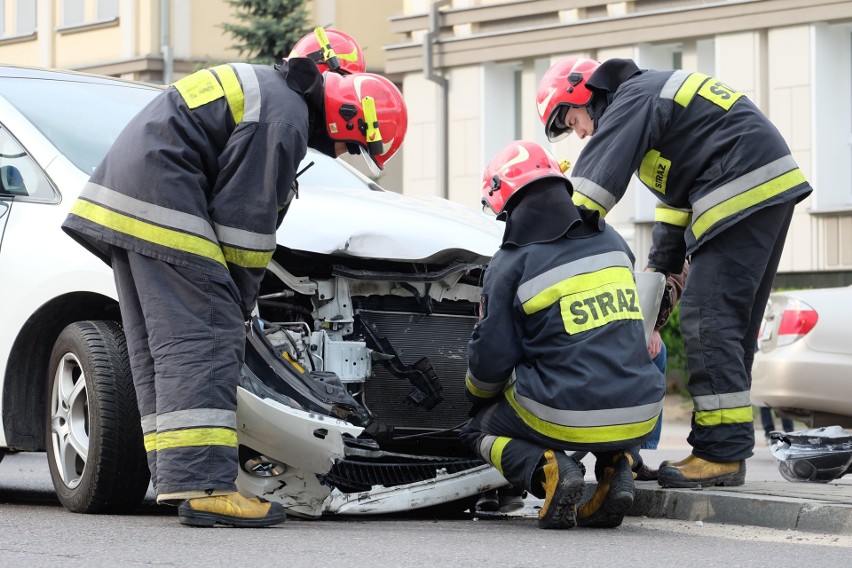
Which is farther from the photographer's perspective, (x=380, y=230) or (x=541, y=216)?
(x=380, y=230)

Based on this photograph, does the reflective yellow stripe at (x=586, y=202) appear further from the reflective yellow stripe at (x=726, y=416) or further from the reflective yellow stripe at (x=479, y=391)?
the reflective yellow stripe at (x=726, y=416)

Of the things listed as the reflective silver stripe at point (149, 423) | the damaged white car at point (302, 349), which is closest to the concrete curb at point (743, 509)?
the damaged white car at point (302, 349)

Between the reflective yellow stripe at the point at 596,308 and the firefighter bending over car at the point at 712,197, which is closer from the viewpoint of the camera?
the reflective yellow stripe at the point at 596,308

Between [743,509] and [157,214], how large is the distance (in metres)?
2.40

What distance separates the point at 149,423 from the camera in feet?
19.5

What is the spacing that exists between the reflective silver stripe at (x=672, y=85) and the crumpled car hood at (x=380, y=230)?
0.85 m

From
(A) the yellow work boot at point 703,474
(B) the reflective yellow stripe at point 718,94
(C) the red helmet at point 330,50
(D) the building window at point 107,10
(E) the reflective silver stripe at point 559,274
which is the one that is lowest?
(A) the yellow work boot at point 703,474

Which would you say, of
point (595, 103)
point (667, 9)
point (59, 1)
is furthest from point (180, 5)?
point (595, 103)

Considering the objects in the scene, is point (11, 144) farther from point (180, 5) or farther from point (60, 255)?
point (180, 5)

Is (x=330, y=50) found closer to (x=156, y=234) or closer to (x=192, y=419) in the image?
(x=156, y=234)

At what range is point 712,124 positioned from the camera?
6695mm

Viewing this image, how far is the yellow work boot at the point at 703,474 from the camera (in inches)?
264

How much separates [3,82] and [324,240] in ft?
6.05

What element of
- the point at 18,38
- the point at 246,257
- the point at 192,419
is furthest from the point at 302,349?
the point at 18,38
